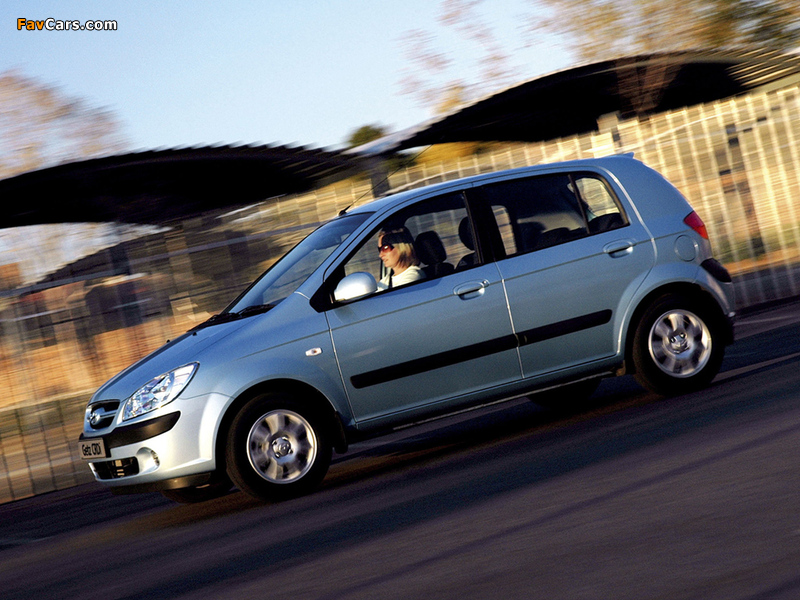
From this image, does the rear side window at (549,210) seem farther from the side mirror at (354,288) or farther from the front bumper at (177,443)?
the front bumper at (177,443)

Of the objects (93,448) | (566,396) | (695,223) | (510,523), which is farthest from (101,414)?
(695,223)

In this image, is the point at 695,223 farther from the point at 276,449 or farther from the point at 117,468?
the point at 117,468

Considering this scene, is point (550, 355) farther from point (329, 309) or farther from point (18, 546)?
point (18, 546)

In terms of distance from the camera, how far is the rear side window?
7.40 m

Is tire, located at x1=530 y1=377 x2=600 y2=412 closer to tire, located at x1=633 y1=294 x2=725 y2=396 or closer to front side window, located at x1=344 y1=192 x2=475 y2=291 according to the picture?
tire, located at x1=633 y1=294 x2=725 y2=396

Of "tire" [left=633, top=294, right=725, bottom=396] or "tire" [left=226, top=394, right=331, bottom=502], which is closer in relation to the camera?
"tire" [left=226, top=394, right=331, bottom=502]

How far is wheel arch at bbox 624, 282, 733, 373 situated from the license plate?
3.70 m

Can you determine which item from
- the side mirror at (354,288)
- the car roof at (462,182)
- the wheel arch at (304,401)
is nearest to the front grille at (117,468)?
the wheel arch at (304,401)

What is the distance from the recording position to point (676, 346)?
771cm

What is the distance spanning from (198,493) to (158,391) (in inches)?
52.2

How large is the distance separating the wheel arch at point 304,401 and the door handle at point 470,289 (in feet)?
3.84

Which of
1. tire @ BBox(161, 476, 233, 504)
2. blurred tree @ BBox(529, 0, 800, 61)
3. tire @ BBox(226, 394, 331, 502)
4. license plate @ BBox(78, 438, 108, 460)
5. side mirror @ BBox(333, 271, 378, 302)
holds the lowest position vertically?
tire @ BBox(161, 476, 233, 504)

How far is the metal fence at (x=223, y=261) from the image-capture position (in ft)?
34.2

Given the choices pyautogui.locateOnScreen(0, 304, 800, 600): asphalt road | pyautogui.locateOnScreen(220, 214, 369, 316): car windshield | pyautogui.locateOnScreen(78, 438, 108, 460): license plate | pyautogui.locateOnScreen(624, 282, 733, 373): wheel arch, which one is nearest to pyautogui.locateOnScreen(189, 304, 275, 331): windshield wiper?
pyautogui.locateOnScreen(220, 214, 369, 316): car windshield
